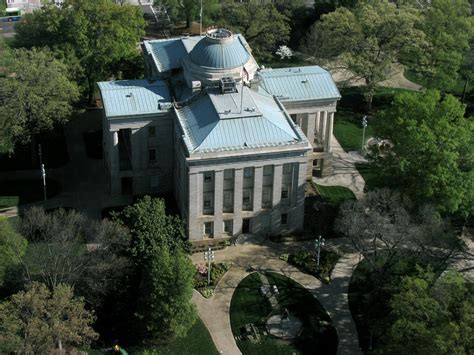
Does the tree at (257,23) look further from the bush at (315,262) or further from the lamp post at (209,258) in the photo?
the lamp post at (209,258)

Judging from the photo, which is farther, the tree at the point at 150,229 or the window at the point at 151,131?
the window at the point at 151,131

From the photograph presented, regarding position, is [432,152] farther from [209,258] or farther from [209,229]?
[209,258]

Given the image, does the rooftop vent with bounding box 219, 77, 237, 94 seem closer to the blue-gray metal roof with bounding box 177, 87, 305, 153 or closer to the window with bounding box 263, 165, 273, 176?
the blue-gray metal roof with bounding box 177, 87, 305, 153

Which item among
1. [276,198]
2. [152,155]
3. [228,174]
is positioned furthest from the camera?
[152,155]

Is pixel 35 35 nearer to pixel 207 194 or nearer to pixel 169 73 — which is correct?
pixel 169 73

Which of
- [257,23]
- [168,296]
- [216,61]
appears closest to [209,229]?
[168,296]

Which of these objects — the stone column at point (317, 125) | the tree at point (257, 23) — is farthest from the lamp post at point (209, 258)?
the tree at point (257, 23)

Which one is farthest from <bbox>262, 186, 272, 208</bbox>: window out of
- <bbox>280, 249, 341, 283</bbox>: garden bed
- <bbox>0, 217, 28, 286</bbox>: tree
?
<bbox>0, 217, 28, 286</bbox>: tree
